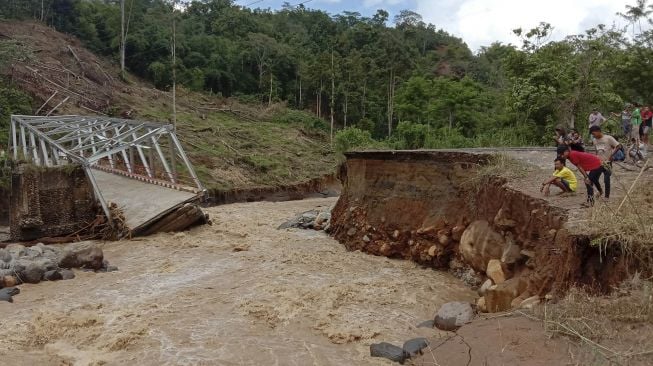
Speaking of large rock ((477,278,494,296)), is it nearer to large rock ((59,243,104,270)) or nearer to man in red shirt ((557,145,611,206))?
man in red shirt ((557,145,611,206))

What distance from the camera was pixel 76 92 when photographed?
1548 inches

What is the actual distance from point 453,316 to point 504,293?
1.03 metres

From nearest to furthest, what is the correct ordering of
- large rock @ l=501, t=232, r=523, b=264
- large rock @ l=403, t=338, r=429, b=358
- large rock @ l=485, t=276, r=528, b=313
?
large rock @ l=403, t=338, r=429, b=358, large rock @ l=485, t=276, r=528, b=313, large rock @ l=501, t=232, r=523, b=264

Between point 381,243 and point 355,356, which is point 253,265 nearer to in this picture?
point 381,243

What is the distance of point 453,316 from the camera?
9.45m

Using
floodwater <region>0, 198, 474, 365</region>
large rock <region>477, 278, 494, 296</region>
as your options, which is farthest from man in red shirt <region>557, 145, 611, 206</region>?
floodwater <region>0, 198, 474, 365</region>

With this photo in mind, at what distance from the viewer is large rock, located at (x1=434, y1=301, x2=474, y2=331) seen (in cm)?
926

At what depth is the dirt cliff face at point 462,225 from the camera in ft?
27.9

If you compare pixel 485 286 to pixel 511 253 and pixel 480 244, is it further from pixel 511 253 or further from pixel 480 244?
pixel 480 244

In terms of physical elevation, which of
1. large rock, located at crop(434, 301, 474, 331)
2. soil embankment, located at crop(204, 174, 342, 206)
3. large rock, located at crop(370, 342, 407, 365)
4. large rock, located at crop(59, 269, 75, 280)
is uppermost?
large rock, located at crop(434, 301, 474, 331)

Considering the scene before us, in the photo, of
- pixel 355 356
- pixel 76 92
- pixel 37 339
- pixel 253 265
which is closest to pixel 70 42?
pixel 76 92

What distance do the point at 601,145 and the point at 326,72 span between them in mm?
42878

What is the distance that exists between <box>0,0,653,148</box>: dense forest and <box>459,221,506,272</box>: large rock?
12.5 metres

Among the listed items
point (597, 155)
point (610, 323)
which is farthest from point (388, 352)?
point (597, 155)
